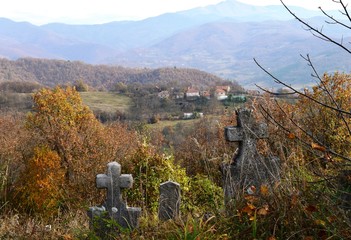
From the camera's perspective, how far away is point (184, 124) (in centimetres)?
5812

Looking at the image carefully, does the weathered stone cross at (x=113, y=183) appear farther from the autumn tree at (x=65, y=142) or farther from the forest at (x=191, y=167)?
the autumn tree at (x=65, y=142)

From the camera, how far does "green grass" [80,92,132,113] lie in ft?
240

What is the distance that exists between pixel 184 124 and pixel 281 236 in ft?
180

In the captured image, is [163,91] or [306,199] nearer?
[306,199]

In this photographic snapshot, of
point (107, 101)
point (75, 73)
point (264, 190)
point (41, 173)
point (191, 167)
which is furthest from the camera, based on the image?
point (75, 73)

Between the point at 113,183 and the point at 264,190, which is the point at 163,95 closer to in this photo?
the point at 113,183

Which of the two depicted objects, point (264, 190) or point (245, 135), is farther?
point (245, 135)

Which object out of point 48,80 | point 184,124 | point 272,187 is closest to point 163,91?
point 184,124

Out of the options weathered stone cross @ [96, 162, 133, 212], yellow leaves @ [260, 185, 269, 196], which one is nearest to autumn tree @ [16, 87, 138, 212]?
weathered stone cross @ [96, 162, 133, 212]

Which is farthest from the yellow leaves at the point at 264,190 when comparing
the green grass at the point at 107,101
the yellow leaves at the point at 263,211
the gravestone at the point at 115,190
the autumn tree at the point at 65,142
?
the green grass at the point at 107,101

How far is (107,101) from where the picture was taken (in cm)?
8175

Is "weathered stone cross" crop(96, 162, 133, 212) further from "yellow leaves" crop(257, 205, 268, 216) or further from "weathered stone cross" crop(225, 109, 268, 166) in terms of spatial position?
"yellow leaves" crop(257, 205, 268, 216)

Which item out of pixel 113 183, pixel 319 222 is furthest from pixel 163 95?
pixel 319 222

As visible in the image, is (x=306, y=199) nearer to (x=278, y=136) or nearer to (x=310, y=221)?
(x=310, y=221)
